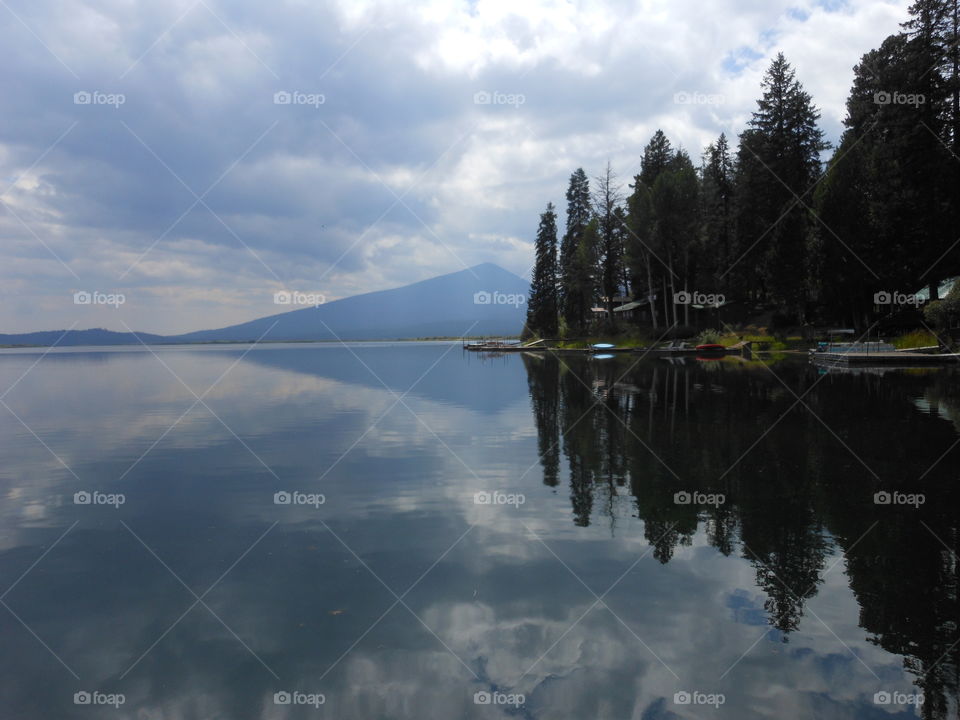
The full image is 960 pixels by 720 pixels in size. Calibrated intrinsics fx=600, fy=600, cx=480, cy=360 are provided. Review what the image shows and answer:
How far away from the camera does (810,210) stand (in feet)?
187

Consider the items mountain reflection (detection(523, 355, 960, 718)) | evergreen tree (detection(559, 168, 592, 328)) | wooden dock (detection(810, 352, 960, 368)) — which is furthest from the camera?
evergreen tree (detection(559, 168, 592, 328))

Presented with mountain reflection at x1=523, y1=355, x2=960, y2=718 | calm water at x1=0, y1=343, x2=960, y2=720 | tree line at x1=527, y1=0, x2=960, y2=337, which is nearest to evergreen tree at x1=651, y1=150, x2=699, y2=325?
tree line at x1=527, y1=0, x2=960, y2=337

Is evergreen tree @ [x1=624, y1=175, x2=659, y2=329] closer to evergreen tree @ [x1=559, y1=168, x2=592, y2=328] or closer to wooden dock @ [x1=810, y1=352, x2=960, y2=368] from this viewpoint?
evergreen tree @ [x1=559, y1=168, x2=592, y2=328]

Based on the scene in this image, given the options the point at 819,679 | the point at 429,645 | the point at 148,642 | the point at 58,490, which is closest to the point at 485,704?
the point at 429,645

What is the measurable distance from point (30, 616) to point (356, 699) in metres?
5.01

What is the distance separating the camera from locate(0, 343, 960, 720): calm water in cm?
595

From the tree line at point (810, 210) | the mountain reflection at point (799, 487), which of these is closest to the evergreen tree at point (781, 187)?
the tree line at point (810, 210)

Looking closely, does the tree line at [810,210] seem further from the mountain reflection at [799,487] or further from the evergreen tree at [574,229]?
the mountain reflection at [799,487]

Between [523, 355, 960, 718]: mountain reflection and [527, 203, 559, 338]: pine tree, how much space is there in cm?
7451

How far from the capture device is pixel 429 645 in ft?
22.1

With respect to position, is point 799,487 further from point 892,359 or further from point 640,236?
point 640,236

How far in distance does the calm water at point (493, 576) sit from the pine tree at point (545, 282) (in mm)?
82885

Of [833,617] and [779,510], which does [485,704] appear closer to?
[833,617]

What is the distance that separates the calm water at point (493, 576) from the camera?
5.95 m
